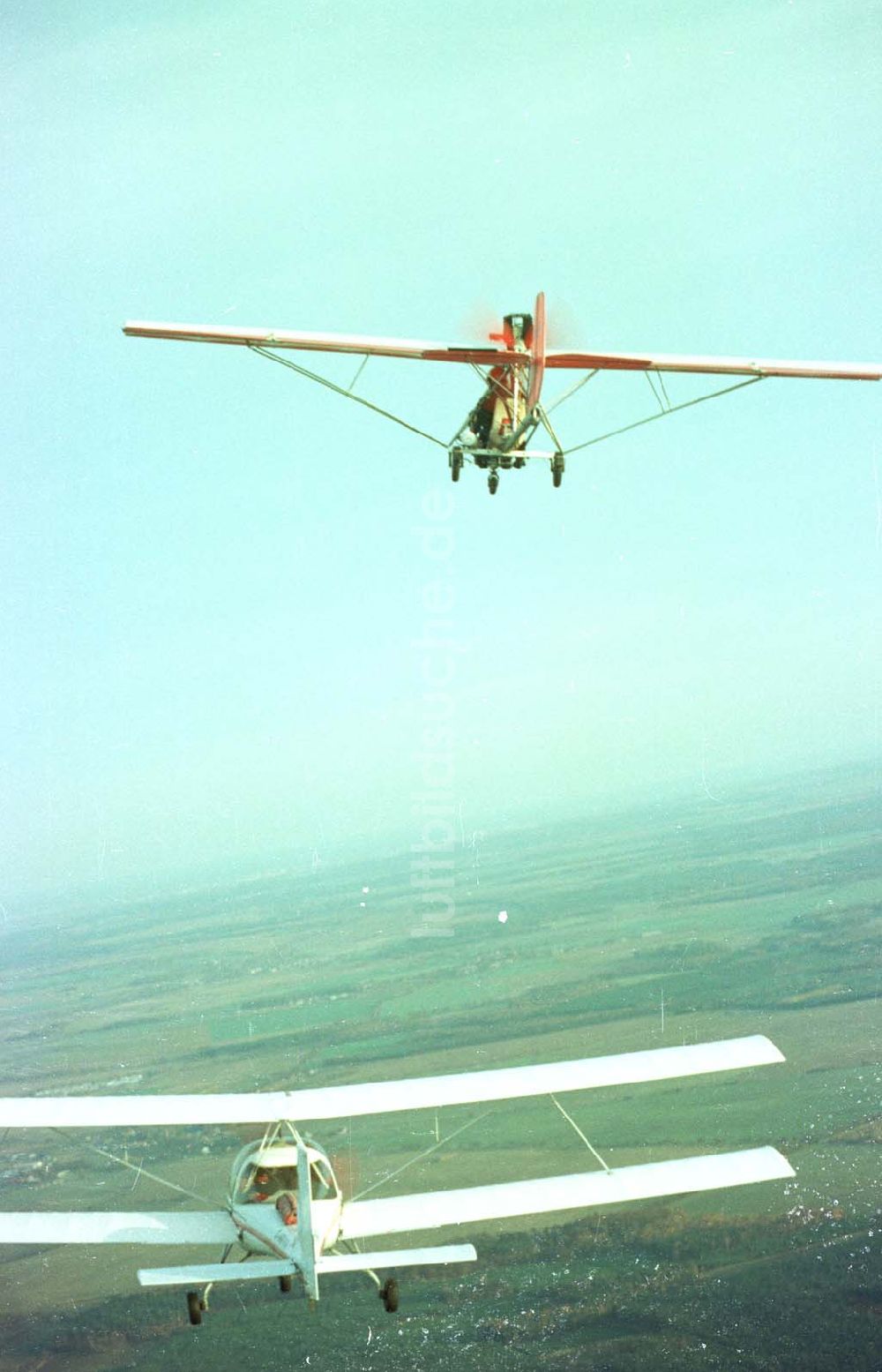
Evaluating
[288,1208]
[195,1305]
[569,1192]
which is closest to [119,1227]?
[195,1305]

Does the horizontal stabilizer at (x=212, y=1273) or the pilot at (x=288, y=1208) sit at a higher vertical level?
the horizontal stabilizer at (x=212, y=1273)

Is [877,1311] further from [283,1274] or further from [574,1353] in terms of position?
[283,1274]

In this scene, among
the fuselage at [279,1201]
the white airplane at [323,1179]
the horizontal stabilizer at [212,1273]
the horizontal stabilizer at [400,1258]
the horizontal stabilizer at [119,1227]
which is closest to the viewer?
the horizontal stabilizer at [212,1273]

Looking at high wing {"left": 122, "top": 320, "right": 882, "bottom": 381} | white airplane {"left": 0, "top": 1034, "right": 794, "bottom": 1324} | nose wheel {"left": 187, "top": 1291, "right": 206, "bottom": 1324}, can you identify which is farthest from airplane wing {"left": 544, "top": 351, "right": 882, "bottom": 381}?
nose wheel {"left": 187, "top": 1291, "right": 206, "bottom": 1324}

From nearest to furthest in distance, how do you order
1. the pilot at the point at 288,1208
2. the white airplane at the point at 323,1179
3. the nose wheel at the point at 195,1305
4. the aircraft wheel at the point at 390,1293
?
the pilot at the point at 288,1208
the white airplane at the point at 323,1179
the aircraft wheel at the point at 390,1293
the nose wheel at the point at 195,1305

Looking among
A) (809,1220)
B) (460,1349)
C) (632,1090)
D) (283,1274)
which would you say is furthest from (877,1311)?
(283,1274)

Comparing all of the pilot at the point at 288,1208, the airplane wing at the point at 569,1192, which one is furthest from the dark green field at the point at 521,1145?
the pilot at the point at 288,1208

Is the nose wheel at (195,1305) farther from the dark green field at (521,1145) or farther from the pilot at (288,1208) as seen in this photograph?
the dark green field at (521,1145)
